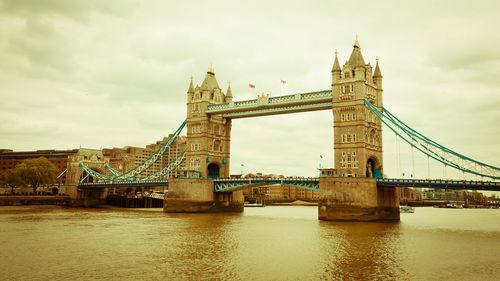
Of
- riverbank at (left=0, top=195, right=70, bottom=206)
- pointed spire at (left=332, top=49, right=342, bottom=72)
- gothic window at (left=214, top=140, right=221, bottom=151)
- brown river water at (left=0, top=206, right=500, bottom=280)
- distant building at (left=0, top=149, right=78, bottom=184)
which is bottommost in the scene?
brown river water at (left=0, top=206, right=500, bottom=280)

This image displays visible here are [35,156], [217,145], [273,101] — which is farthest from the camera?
[35,156]

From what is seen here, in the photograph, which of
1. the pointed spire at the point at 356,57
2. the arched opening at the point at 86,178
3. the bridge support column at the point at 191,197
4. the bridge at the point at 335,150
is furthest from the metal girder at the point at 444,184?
the arched opening at the point at 86,178

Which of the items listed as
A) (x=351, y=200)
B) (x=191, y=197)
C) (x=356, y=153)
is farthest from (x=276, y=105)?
(x=191, y=197)

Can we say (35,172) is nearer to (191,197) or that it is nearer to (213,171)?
(213,171)

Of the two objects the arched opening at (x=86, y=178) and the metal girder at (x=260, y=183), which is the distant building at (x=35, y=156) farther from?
the metal girder at (x=260, y=183)

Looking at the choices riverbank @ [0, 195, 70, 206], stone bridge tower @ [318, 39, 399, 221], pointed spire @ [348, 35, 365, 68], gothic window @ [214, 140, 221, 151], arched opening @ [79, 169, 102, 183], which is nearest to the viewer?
stone bridge tower @ [318, 39, 399, 221]

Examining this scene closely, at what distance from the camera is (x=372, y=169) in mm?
57812

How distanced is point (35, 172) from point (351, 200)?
6884cm

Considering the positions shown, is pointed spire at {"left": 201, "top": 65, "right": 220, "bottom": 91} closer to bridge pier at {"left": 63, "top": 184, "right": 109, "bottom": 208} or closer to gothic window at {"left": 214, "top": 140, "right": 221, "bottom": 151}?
gothic window at {"left": 214, "top": 140, "right": 221, "bottom": 151}

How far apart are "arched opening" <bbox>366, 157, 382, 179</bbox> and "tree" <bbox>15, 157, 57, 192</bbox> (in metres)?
68.4

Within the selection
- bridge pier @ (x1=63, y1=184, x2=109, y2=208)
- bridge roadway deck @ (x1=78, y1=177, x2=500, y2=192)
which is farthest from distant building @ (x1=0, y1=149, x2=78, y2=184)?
bridge roadway deck @ (x1=78, y1=177, x2=500, y2=192)

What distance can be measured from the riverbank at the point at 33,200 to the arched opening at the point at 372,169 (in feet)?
213

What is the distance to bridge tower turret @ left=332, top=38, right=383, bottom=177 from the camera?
5406 cm

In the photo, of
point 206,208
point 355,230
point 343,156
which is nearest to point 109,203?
point 206,208
